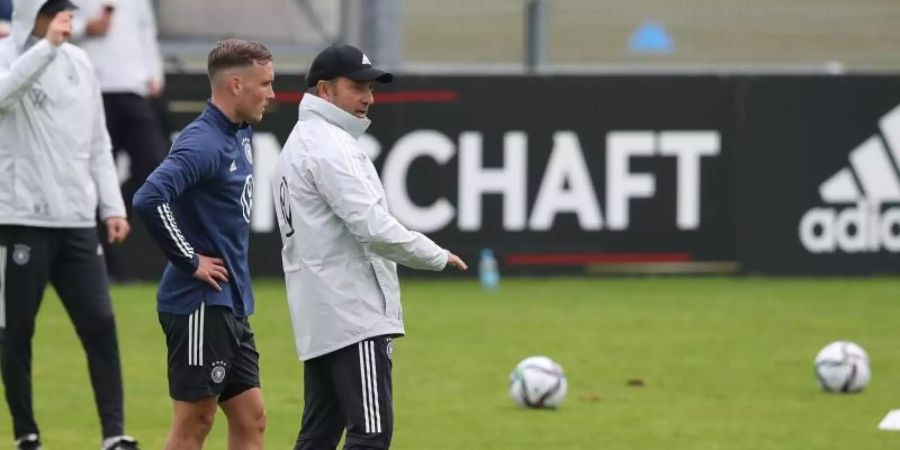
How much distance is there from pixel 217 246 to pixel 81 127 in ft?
6.17

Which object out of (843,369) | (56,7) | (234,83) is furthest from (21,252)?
(843,369)

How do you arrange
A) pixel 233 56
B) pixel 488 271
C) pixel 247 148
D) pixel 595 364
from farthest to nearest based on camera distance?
pixel 488 271
pixel 595 364
pixel 247 148
pixel 233 56

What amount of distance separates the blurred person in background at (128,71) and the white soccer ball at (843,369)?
6332 mm

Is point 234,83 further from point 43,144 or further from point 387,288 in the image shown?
point 43,144

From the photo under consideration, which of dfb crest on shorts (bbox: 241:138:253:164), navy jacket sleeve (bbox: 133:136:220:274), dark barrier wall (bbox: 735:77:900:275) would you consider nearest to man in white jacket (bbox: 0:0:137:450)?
dfb crest on shorts (bbox: 241:138:253:164)

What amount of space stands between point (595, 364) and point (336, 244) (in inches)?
214

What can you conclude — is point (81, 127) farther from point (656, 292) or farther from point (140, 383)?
point (656, 292)

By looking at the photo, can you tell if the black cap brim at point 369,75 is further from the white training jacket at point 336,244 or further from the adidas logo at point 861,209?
the adidas logo at point 861,209

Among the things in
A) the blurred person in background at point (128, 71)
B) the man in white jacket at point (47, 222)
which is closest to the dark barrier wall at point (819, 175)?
the blurred person in background at point (128, 71)

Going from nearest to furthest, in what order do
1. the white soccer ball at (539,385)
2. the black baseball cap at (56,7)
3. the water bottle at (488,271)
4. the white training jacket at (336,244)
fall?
the white training jacket at (336,244) → the black baseball cap at (56,7) → the white soccer ball at (539,385) → the water bottle at (488,271)

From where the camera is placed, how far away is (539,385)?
1076 centimetres

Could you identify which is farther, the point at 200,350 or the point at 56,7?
the point at 56,7

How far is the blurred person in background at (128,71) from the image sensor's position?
1559 cm

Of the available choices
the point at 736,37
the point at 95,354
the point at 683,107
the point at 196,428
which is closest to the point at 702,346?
the point at 683,107
